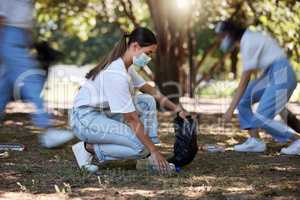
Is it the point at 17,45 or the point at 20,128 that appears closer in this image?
the point at 17,45

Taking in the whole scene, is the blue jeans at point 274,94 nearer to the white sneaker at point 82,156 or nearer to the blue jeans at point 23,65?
the white sneaker at point 82,156

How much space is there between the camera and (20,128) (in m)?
8.80

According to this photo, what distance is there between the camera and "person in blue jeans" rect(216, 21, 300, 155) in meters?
6.26

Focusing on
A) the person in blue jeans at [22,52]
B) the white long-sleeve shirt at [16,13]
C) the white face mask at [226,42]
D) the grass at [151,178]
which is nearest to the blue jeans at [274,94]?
the grass at [151,178]

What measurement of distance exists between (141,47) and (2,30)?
1838mm

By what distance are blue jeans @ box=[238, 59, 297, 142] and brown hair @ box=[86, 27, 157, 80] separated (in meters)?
1.89

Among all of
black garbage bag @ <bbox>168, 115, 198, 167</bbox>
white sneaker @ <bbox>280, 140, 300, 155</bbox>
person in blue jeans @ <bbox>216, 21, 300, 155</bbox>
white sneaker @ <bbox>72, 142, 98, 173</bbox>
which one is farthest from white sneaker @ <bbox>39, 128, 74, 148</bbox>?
white sneaker @ <bbox>280, 140, 300, 155</bbox>

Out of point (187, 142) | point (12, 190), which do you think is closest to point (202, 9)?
point (187, 142)

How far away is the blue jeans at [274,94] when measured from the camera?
6.40m

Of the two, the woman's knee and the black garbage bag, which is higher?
the woman's knee

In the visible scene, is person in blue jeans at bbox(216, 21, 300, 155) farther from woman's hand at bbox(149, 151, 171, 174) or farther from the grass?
woman's hand at bbox(149, 151, 171, 174)

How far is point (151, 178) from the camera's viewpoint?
16.0 feet

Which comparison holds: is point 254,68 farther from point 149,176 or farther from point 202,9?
point 202,9

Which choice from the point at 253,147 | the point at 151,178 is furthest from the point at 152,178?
the point at 253,147
